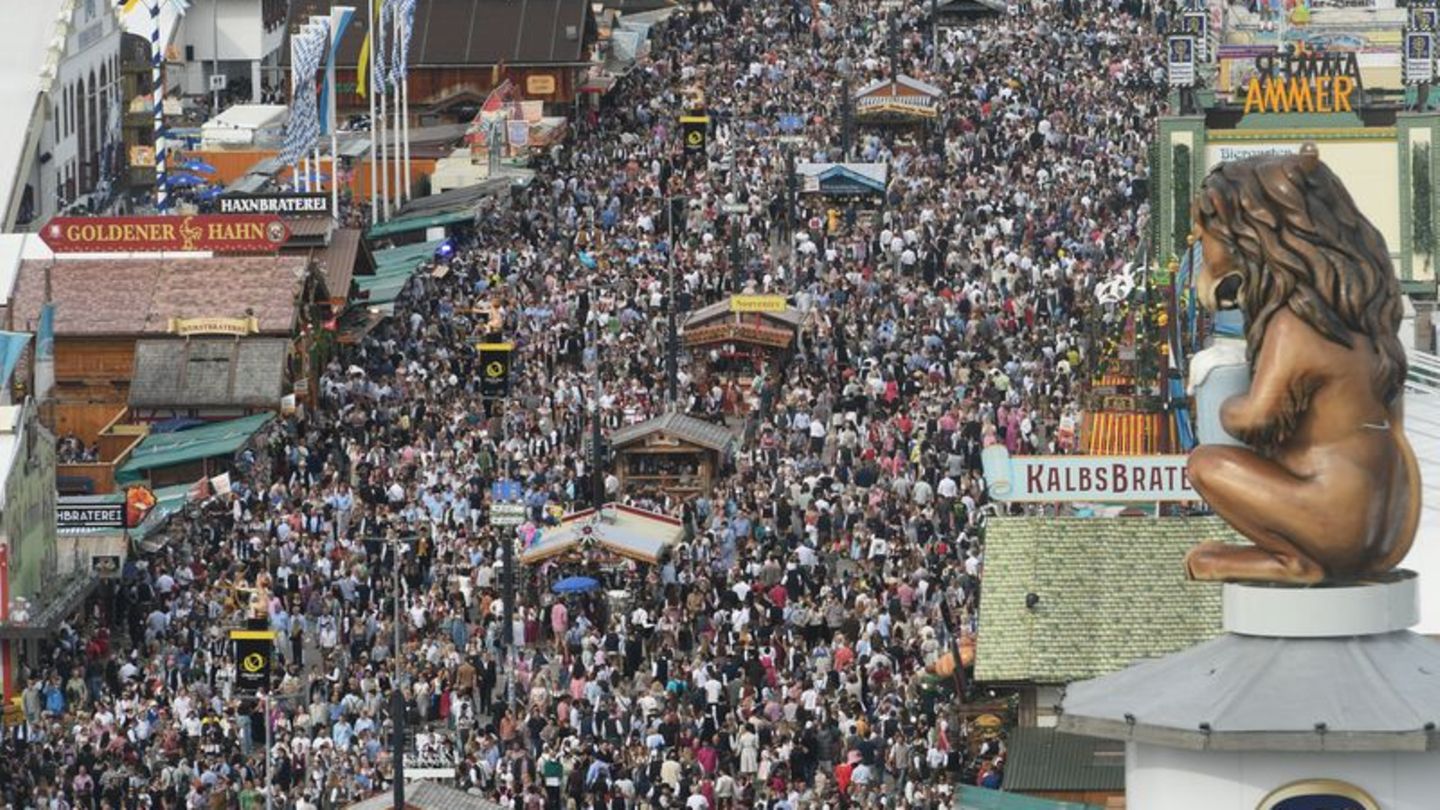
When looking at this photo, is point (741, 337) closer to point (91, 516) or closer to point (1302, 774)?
point (91, 516)

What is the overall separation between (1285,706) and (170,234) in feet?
221

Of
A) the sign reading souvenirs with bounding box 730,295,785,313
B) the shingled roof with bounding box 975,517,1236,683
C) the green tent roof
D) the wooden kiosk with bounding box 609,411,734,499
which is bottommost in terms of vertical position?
the green tent roof

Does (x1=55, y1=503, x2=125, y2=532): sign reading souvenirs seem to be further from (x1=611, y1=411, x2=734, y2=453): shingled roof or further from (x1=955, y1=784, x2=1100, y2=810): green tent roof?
(x1=955, y1=784, x2=1100, y2=810): green tent roof

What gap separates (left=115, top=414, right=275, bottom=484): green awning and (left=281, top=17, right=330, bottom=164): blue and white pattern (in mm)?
20591

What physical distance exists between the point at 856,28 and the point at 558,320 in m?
35.7

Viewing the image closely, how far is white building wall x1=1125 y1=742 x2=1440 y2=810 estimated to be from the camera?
74.4 ft

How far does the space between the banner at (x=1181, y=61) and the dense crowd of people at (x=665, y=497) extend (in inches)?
107

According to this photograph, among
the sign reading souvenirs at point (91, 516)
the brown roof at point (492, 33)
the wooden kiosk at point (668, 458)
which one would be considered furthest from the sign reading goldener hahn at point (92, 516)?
the brown roof at point (492, 33)

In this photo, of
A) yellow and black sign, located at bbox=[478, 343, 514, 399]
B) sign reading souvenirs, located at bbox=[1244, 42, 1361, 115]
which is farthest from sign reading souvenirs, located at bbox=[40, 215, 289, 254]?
sign reading souvenirs, located at bbox=[1244, 42, 1361, 115]

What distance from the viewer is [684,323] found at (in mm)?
87312

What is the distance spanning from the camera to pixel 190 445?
7869cm

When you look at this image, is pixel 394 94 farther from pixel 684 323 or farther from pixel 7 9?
pixel 684 323

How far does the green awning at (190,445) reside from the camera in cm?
7744

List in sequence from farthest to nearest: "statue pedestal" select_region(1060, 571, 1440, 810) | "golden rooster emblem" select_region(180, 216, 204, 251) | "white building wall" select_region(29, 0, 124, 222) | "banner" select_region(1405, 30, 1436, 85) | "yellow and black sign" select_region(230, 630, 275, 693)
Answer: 1. "white building wall" select_region(29, 0, 124, 222)
2. "banner" select_region(1405, 30, 1436, 85)
3. "golden rooster emblem" select_region(180, 216, 204, 251)
4. "yellow and black sign" select_region(230, 630, 275, 693)
5. "statue pedestal" select_region(1060, 571, 1440, 810)
